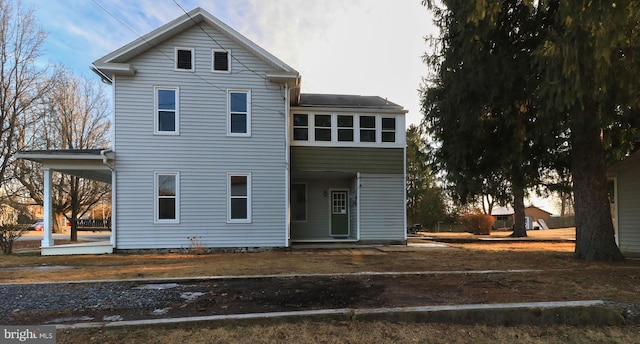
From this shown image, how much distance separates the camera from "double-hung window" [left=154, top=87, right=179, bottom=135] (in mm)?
13172

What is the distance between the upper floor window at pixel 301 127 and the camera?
14977 mm

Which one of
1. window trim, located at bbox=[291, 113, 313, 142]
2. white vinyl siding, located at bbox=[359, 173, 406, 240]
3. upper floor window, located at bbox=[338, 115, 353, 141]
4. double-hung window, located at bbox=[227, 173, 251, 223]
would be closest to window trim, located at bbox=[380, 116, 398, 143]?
upper floor window, located at bbox=[338, 115, 353, 141]

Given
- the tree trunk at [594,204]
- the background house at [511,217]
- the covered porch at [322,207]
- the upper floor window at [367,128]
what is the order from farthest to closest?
the background house at [511,217], the covered porch at [322,207], the upper floor window at [367,128], the tree trunk at [594,204]

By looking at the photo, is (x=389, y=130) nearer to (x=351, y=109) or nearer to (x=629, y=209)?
(x=351, y=109)

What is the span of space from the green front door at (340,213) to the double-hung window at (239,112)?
16.3 feet

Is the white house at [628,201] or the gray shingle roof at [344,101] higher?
the gray shingle roof at [344,101]

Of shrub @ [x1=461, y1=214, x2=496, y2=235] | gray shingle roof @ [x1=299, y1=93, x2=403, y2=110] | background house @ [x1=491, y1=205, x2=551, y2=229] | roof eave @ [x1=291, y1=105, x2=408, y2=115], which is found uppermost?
gray shingle roof @ [x1=299, y1=93, x2=403, y2=110]

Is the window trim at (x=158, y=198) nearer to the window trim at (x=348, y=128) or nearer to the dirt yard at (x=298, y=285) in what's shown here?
the dirt yard at (x=298, y=285)

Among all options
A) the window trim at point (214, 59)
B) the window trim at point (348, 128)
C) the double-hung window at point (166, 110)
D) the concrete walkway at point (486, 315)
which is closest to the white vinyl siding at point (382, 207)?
the window trim at point (348, 128)

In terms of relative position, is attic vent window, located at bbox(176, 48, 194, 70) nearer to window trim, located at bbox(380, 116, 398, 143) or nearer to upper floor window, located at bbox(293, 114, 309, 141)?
upper floor window, located at bbox(293, 114, 309, 141)

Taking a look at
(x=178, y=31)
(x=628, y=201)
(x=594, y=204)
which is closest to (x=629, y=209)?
(x=628, y=201)

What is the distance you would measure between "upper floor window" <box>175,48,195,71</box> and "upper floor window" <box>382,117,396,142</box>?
714 centimetres

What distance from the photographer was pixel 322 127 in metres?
15.1

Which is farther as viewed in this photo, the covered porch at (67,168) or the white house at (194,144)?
the white house at (194,144)
